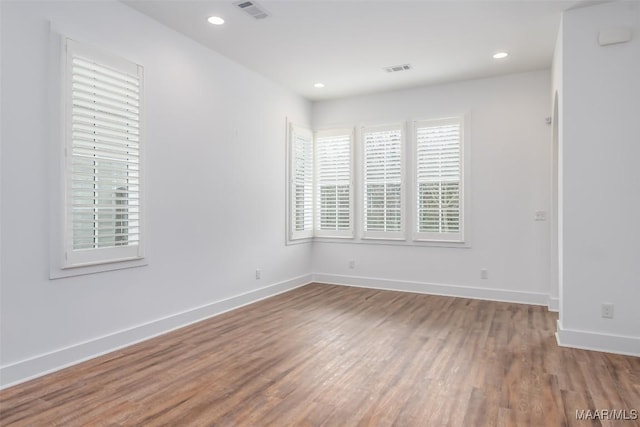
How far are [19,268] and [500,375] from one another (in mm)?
3520

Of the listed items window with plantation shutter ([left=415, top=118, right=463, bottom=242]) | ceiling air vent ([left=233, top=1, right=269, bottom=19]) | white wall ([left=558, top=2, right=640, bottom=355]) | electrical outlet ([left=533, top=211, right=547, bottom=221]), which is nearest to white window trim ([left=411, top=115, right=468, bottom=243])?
window with plantation shutter ([left=415, top=118, right=463, bottom=242])

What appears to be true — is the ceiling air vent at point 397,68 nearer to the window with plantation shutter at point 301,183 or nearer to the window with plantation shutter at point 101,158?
the window with plantation shutter at point 301,183

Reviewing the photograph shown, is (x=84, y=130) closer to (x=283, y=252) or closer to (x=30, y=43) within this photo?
(x=30, y=43)

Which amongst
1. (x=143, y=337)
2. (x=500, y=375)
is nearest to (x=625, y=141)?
(x=500, y=375)

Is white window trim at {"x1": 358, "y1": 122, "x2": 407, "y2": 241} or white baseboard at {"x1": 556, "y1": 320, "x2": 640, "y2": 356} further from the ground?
white window trim at {"x1": 358, "y1": 122, "x2": 407, "y2": 241}

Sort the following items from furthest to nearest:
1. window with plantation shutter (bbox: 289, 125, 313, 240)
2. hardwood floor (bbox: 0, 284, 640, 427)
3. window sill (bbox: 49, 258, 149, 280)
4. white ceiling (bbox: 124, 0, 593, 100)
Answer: window with plantation shutter (bbox: 289, 125, 313, 240), white ceiling (bbox: 124, 0, 593, 100), window sill (bbox: 49, 258, 149, 280), hardwood floor (bbox: 0, 284, 640, 427)

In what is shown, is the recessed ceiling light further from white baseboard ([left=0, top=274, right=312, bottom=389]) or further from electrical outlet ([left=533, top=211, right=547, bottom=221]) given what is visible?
electrical outlet ([left=533, top=211, right=547, bottom=221])

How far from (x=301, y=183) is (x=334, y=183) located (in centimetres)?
55

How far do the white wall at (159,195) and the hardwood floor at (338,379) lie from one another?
341 mm

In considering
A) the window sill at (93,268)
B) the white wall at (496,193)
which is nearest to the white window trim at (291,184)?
the white wall at (496,193)

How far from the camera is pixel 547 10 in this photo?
347 cm

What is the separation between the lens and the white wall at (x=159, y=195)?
9.00 ft

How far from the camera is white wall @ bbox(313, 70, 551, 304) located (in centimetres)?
503

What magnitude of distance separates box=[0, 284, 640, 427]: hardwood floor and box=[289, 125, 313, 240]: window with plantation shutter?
2.05 meters
